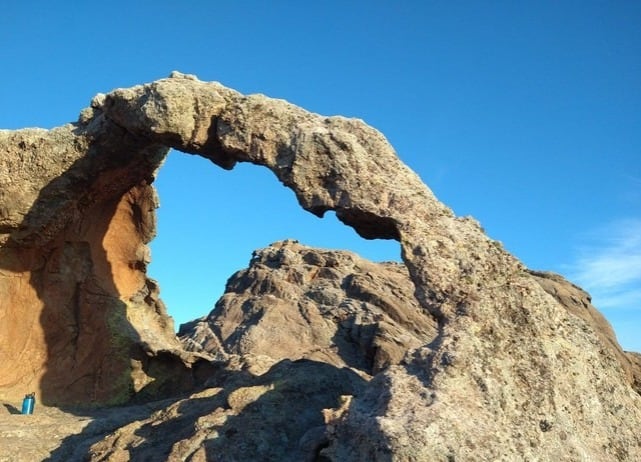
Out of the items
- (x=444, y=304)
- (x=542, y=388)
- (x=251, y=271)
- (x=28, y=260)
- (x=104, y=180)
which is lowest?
(x=542, y=388)

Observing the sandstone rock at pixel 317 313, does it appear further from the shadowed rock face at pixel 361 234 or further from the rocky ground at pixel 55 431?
the rocky ground at pixel 55 431

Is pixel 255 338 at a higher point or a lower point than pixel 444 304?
higher

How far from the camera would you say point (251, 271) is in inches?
1417

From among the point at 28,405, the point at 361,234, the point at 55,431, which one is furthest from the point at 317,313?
the point at 55,431

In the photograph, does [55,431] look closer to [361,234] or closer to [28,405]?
[28,405]

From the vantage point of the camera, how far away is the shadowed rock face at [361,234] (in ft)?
28.8

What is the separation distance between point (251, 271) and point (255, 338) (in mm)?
8063

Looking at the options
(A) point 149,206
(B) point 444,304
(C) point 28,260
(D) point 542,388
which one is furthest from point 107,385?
(D) point 542,388

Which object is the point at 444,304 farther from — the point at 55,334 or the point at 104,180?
the point at 55,334

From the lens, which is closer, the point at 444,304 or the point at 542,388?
the point at 542,388

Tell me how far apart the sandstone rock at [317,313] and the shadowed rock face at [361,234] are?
28.6 ft

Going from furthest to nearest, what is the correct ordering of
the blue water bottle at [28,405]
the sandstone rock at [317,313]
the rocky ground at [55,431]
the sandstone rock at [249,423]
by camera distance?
the sandstone rock at [317,313]
the blue water bottle at [28,405]
the rocky ground at [55,431]
the sandstone rock at [249,423]

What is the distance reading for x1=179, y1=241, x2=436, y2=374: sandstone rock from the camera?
26.1 m

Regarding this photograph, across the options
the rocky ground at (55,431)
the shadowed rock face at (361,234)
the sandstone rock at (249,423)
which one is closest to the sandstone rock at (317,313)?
the shadowed rock face at (361,234)
